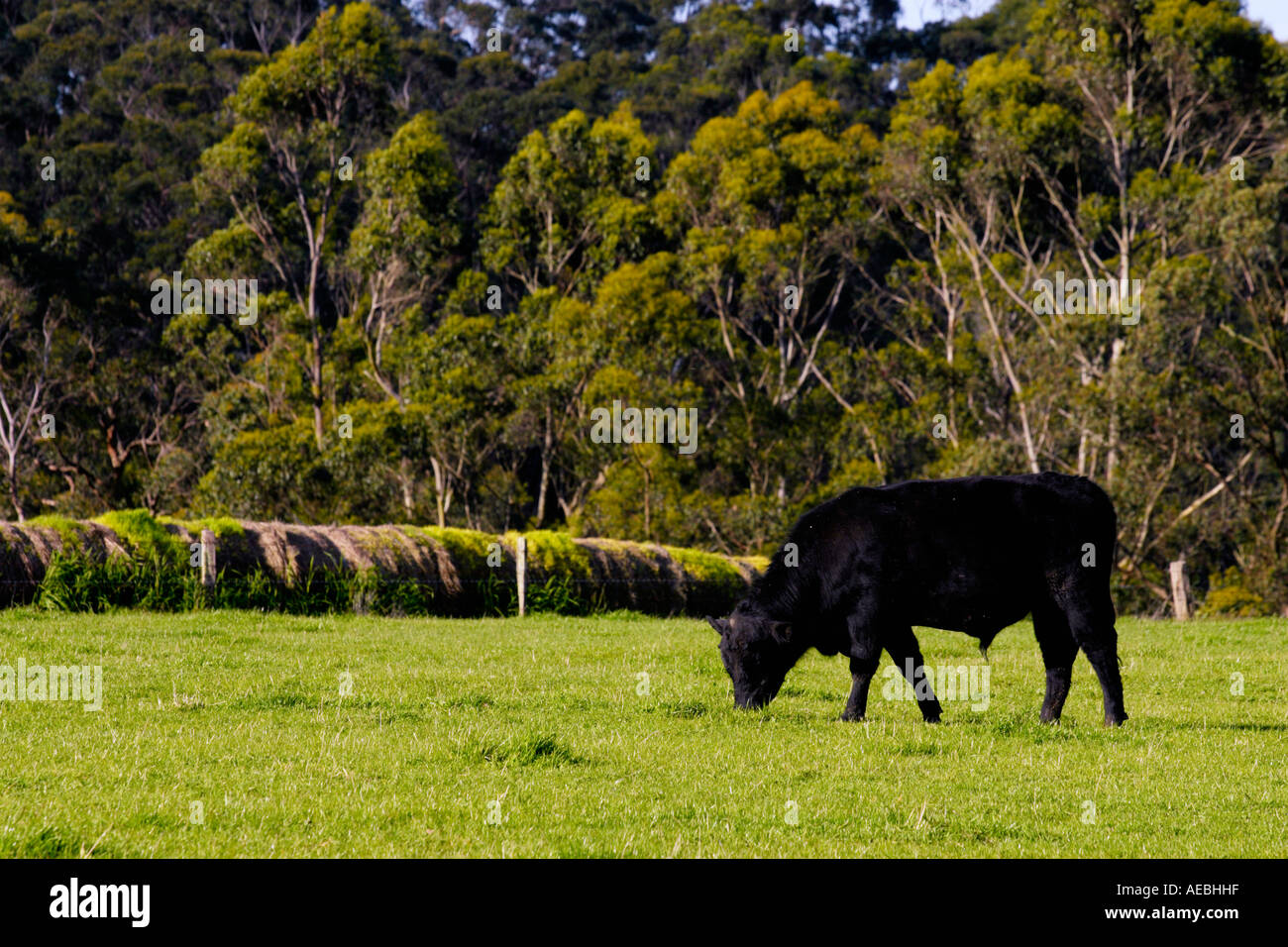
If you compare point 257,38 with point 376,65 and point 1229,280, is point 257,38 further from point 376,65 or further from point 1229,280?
point 1229,280

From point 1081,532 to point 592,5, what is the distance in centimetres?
7958

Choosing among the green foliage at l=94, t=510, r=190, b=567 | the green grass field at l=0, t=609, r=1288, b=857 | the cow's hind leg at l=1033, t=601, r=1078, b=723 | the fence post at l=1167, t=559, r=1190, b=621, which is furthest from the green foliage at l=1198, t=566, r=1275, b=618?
the green foliage at l=94, t=510, r=190, b=567

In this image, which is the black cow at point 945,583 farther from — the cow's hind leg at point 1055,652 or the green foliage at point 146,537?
the green foliage at point 146,537

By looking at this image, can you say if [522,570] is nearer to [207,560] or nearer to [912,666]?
[207,560]

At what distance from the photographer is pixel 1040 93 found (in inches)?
1751

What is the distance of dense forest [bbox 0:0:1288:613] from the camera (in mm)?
38719

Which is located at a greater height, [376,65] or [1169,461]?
[376,65]

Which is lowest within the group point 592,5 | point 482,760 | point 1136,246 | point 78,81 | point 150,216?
point 482,760

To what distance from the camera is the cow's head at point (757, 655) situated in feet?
40.1

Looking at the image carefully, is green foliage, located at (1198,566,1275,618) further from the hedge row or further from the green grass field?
the green grass field

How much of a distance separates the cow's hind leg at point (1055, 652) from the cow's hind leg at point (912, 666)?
97 centimetres

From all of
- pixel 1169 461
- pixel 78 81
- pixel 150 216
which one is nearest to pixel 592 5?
pixel 78 81

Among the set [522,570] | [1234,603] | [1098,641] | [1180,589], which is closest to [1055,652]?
[1098,641]

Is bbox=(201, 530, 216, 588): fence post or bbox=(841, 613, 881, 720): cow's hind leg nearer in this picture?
bbox=(841, 613, 881, 720): cow's hind leg
